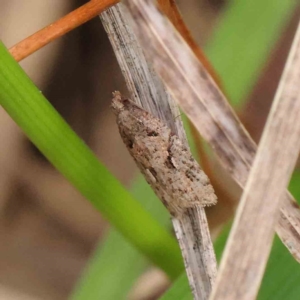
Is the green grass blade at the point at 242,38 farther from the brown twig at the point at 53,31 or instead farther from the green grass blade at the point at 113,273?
the green grass blade at the point at 113,273

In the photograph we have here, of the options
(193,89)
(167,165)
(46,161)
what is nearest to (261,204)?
(193,89)

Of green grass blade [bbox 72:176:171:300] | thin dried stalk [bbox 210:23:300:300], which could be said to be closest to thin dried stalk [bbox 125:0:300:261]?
thin dried stalk [bbox 210:23:300:300]

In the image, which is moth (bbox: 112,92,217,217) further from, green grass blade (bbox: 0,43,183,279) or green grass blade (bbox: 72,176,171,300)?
green grass blade (bbox: 72,176,171,300)

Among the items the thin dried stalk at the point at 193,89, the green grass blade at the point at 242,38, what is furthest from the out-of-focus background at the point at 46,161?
the thin dried stalk at the point at 193,89

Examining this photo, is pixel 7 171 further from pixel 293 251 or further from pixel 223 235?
pixel 293 251

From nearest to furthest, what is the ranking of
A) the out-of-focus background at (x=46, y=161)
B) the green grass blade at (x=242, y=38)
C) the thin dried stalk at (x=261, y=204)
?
1. the thin dried stalk at (x=261, y=204)
2. the green grass blade at (x=242, y=38)
3. the out-of-focus background at (x=46, y=161)

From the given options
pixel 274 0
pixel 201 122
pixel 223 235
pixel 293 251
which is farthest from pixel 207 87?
pixel 274 0

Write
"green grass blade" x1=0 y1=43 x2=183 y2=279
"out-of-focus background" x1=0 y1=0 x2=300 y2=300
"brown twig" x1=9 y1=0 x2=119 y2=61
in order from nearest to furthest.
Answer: "green grass blade" x1=0 y1=43 x2=183 y2=279, "brown twig" x1=9 y1=0 x2=119 y2=61, "out-of-focus background" x1=0 y1=0 x2=300 y2=300
